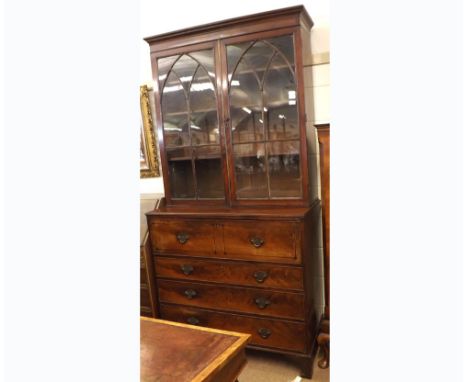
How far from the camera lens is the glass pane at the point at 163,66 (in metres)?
2.03

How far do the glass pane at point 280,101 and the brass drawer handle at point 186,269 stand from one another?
905 mm

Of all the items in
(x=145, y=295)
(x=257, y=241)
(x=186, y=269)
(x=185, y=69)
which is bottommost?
(x=145, y=295)

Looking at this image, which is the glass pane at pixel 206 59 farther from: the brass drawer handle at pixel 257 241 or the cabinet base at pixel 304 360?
the cabinet base at pixel 304 360

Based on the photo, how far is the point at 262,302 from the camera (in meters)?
1.84

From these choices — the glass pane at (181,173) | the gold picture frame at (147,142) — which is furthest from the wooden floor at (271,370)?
the gold picture frame at (147,142)

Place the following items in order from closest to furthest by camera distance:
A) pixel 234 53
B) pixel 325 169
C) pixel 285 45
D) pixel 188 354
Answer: pixel 188 354, pixel 325 169, pixel 285 45, pixel 234 53

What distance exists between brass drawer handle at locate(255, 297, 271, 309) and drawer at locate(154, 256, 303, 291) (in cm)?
8

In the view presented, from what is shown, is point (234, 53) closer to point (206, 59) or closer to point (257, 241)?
point (206, 59)

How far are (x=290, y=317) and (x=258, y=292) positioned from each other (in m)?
0.21

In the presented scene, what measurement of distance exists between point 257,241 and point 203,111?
0.86 meters

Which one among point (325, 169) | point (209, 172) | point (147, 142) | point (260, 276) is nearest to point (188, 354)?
point (260, 276)

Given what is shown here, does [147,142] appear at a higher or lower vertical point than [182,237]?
higher
